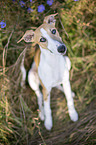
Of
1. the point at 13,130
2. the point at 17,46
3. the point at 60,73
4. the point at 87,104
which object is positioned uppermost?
the point at 17,46

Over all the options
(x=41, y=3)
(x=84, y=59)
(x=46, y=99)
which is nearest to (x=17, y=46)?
(x=41, y=3)

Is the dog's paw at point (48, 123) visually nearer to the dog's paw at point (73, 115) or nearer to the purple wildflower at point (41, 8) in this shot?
the dog's paw at point (73, 115)

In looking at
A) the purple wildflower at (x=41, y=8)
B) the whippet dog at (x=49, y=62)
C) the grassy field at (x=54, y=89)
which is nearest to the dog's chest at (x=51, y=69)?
the whippet dog at (x=49, y=62)

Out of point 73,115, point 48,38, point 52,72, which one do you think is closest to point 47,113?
point 73,115

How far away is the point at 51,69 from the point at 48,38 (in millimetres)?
659

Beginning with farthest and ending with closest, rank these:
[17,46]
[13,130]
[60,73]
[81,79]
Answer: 1. [81,79]
2. [17,46]
3. [13,130]
4. [60,73]

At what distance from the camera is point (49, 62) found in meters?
2.76

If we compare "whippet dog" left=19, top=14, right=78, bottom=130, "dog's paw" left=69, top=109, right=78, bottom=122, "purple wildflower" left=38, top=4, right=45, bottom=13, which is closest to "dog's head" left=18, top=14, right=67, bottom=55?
"whippet dog" left=19, top=14, right=78, bottom=130

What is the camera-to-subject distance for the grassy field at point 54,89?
2920mm

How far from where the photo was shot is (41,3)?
302 cm

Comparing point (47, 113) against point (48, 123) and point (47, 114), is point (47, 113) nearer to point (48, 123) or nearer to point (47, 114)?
point (47, 114)

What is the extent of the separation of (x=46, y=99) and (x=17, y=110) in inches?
38.1

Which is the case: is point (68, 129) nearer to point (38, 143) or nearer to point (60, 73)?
point (38, 143)

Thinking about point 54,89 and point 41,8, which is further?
point 54,89
